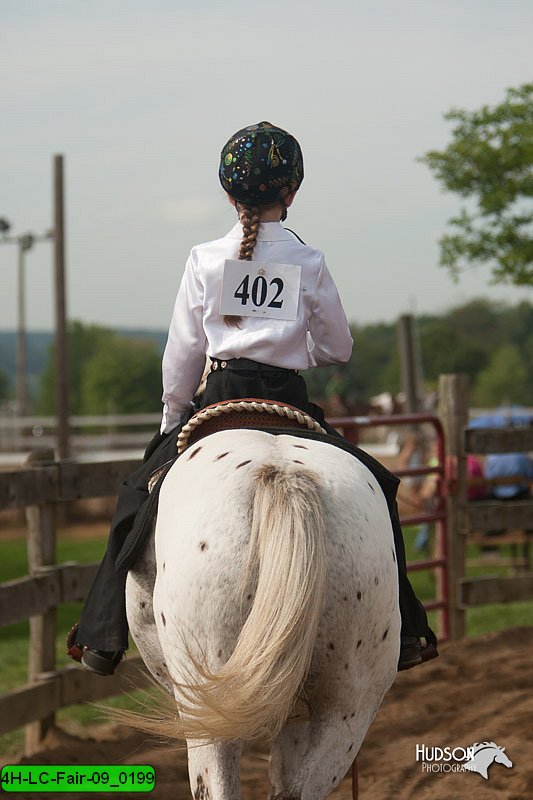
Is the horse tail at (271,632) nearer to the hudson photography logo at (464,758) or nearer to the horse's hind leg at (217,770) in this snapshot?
the horse's hind leg at (217,770)

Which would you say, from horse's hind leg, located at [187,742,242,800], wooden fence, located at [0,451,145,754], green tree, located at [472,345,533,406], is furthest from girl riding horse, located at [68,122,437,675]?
green tree, located at [472,345,533,406]

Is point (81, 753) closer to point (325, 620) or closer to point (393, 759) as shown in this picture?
point (393, 759)

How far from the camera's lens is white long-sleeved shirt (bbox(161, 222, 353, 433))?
3168 millimetres

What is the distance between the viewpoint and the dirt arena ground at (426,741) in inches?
181

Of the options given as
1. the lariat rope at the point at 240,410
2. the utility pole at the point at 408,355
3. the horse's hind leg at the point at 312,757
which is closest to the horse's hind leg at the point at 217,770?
the horse's hind leg at the point at 312,757

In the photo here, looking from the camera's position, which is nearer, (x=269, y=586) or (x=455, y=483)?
(x=269, y=586)

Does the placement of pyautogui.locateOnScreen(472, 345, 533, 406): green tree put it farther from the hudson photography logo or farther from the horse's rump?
the horse's rump

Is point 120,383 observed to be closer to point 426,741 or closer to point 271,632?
point 426,741

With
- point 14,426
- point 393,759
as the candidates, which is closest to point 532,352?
point 14,426

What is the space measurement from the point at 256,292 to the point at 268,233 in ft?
0.76

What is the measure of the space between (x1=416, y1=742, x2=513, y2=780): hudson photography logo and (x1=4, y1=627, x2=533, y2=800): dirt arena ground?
0.03m

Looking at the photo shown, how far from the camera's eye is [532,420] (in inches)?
636

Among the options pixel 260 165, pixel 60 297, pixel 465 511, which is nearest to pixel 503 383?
pixel 60 297

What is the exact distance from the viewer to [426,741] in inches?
205
